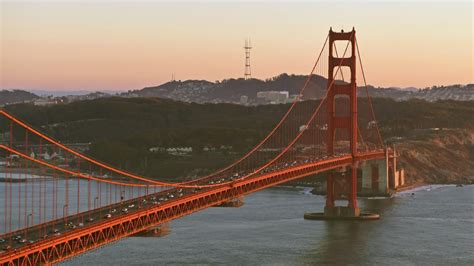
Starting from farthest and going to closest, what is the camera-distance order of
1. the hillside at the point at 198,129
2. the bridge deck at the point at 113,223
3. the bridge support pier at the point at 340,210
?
1. the hillside at the point at 198,129
2. the bridge support pier at the point at 340,210
3. the bridge deck at the point at 113,223

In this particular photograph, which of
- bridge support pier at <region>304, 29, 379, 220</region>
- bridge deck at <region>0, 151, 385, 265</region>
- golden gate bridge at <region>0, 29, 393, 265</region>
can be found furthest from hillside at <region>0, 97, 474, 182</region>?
bridge deck at <region>0, 151, 385, 265</region>

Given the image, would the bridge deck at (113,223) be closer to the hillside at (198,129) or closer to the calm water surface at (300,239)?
the calm water surface at (300,239)

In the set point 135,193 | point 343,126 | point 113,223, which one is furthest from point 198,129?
point 113,223

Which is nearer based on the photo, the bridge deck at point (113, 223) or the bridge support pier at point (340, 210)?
the bridge deck at point (113, 223)

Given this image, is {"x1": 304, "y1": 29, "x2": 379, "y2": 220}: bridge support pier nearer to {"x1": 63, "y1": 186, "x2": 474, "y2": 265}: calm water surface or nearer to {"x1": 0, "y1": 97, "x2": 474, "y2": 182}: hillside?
{"x1": 63, "y1": 186, "x2": 474, "y2": 265}: calm water surface

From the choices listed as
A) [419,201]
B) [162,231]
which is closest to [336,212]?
[419,201]

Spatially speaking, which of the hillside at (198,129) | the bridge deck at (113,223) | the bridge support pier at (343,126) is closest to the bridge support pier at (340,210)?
the bridge support pier at (343,126)

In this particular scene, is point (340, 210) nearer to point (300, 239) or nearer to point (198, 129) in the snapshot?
point (300, 239)
